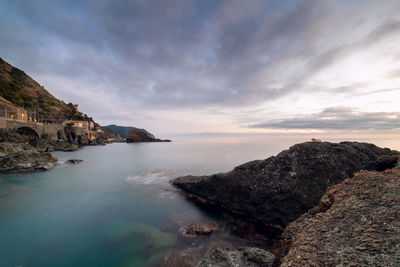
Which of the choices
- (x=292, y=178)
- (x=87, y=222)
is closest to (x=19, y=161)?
(x=87, y=222)

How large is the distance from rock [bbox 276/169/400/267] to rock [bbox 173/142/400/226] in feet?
19.1

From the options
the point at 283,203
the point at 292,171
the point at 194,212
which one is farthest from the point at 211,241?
the point at 292,171

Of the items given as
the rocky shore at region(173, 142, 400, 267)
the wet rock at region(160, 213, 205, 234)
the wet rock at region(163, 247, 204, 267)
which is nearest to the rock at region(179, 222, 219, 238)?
the wet rock at region(160, 213, 205, 234)

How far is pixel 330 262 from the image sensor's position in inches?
86.0

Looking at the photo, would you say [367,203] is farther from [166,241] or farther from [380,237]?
[166,241]

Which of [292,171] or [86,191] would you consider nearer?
[292,171]

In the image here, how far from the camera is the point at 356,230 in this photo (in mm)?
2488

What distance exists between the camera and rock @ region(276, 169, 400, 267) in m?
2.06

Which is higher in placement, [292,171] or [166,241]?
[292,171]

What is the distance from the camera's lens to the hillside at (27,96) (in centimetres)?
8461

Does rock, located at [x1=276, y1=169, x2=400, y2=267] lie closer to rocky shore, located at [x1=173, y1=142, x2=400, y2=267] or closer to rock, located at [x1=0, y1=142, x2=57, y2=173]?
rocky shore, located at [x1=173, y1=142, x2=400, y2=267]

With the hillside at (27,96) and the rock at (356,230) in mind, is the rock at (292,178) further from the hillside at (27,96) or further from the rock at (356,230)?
the hillside at (27,96)

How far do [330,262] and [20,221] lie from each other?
15.6 m

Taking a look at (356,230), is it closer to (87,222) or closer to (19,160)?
(87,222)
